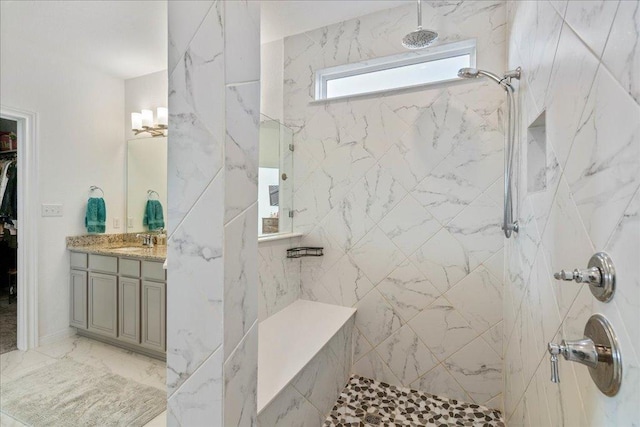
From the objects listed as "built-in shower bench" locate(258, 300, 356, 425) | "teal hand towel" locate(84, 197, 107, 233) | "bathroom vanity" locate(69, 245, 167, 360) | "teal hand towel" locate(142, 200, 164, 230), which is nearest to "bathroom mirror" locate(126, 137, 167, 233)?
"teal hand towel" locate(142, 200, 164, 230)

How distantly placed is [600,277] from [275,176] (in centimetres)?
217

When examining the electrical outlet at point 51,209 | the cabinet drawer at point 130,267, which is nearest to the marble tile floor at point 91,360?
the cabinet drawer at point 130,267

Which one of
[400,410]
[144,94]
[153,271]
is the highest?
[144,94]

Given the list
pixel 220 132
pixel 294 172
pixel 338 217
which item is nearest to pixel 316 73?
pixel 294 172

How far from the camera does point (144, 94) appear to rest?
10.9 ft

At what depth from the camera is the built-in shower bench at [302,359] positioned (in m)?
1.35

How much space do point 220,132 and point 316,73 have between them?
A: 1878 millimetres

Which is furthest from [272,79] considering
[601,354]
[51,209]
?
[601,354]

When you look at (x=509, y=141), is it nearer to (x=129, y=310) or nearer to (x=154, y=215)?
(x=129, y=310)

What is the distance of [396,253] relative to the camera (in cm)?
222

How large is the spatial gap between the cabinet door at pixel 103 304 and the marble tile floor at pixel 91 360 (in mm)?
155

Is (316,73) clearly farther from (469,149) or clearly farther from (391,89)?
(469,149)

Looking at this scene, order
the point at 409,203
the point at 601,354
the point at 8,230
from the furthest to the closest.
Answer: the point at 8,230, the point at 409,203, the point at 601,354

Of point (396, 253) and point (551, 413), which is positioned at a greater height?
point (396, 253)
